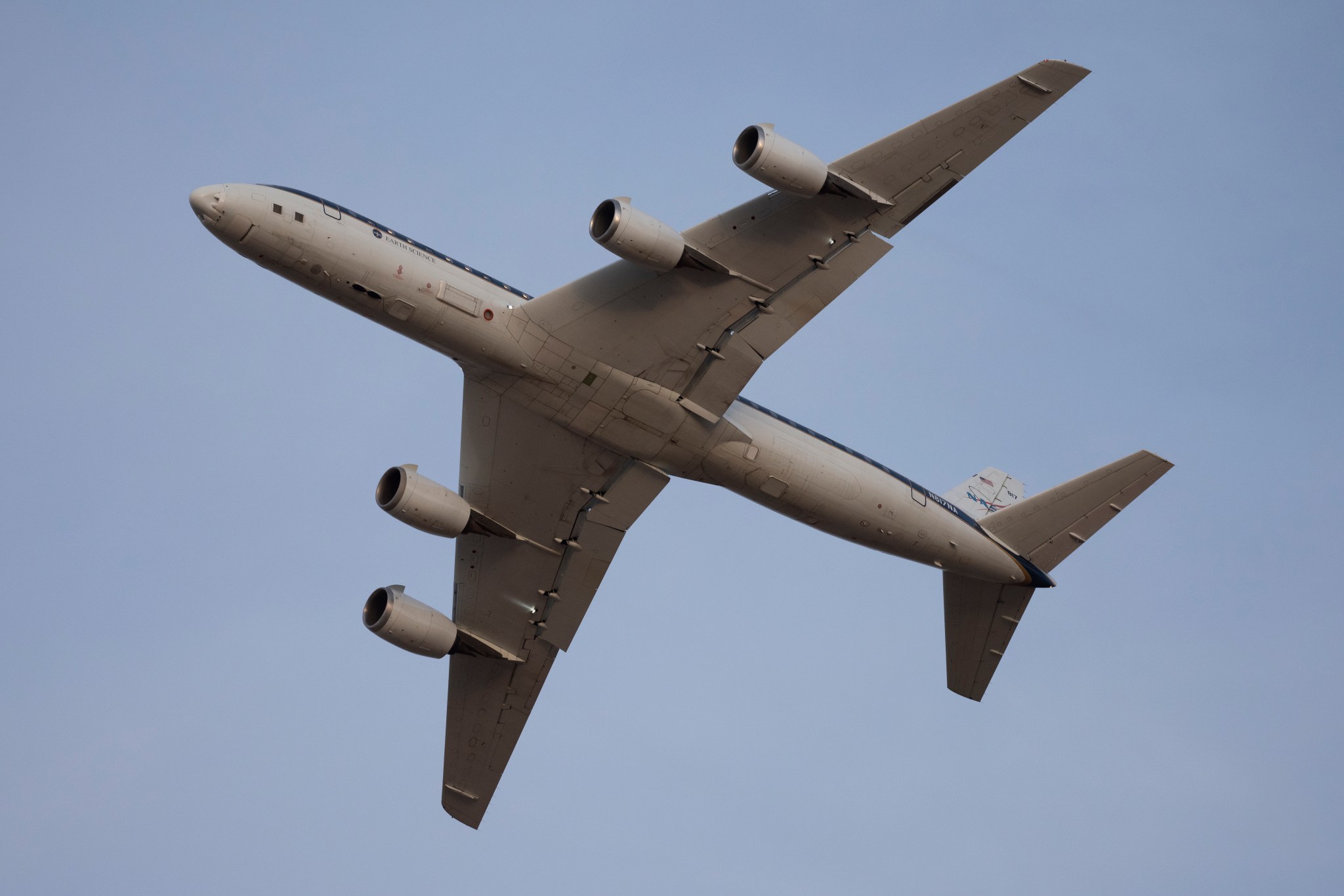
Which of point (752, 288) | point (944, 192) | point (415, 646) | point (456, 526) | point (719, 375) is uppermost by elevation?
point (944, 192)

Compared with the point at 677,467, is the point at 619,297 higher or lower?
higher

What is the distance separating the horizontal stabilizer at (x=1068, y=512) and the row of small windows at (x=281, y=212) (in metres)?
19.9

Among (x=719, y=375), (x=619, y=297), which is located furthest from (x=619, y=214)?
(x=719, y=375)

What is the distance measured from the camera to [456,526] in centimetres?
3634

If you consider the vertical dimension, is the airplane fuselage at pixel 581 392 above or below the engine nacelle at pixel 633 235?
below

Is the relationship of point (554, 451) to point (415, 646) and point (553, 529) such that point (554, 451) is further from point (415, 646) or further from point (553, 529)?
point (415, 646)

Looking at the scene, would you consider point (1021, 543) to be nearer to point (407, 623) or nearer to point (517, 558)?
point (517, 558)

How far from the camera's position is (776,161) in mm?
30672

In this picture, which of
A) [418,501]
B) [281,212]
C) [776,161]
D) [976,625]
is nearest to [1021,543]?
[976,625]

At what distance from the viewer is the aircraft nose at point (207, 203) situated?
101ft

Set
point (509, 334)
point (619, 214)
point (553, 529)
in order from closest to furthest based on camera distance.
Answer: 1. point (619, 214)
2. point (509, 334)
3. point (553, 529)

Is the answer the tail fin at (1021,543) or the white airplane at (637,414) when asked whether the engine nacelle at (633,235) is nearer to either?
the white airplane at (637,414)

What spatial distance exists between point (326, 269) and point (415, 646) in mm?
11438

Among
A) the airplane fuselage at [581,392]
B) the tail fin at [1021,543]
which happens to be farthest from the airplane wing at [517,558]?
the tail fin at [1021,543]
